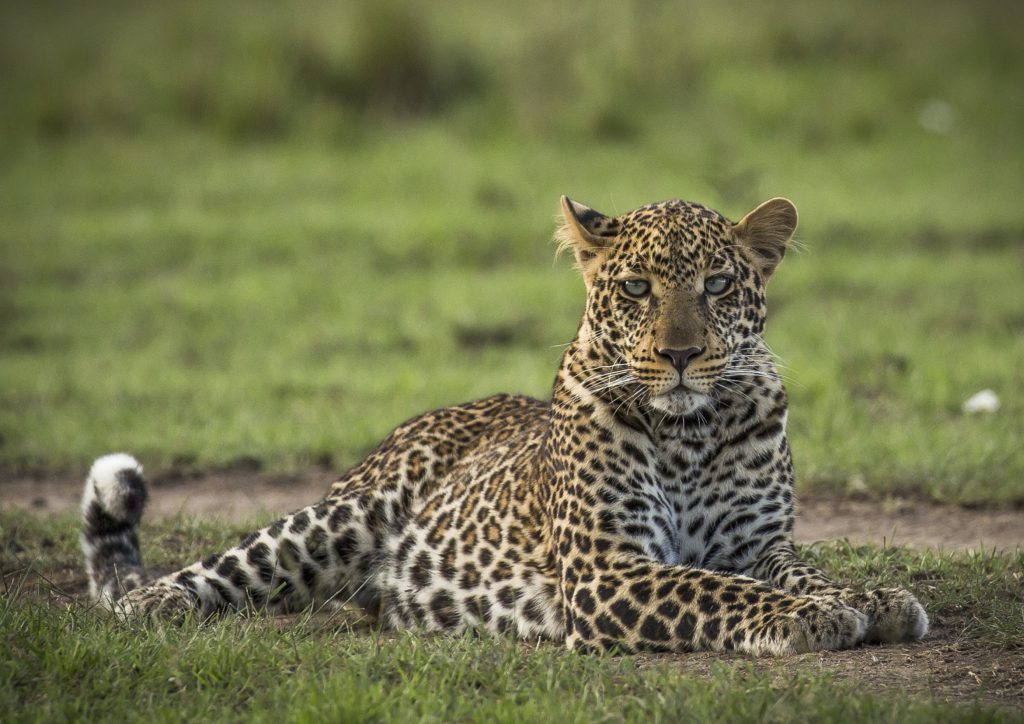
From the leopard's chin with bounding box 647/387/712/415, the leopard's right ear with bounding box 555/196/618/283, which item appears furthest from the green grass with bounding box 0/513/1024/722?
the leopard's right ear with bounding box 555/196/618/283

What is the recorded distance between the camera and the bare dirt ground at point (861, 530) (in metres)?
4.80

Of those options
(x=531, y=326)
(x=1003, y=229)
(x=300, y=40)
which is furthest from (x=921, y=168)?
(x=300, y=40)

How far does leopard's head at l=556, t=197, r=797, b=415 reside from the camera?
5496 mm

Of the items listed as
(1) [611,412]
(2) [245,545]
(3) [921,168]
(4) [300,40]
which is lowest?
(2) [245,545]

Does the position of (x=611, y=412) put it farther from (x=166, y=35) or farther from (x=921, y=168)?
(x=166, y=35)

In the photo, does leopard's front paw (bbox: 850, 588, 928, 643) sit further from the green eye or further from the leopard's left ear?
the leopard's left ear

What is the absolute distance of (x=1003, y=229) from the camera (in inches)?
588

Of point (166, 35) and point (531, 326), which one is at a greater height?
point (166, 35)

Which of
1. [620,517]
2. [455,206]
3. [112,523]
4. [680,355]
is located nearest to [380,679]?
[620,517]

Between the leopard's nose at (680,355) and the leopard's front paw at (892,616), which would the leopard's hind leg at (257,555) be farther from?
the leopard's front paw at (892,616)

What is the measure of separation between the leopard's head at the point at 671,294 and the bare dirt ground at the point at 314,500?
1702 millimetres

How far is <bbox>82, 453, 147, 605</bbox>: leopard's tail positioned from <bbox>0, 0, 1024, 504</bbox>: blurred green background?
3034 millimetres

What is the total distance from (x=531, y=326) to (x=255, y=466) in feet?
11.9

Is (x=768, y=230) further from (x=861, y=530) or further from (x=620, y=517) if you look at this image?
(x=861, y=530)
